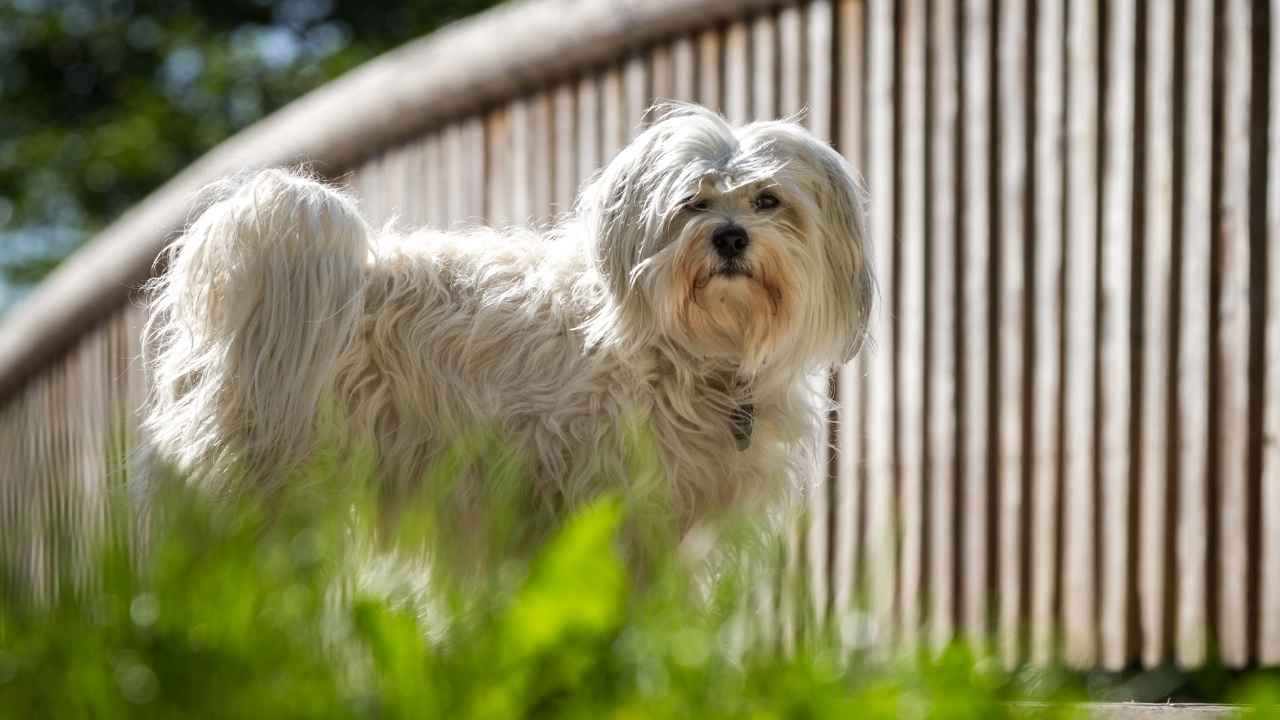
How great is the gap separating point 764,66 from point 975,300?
139 cm

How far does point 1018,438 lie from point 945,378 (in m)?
0.37

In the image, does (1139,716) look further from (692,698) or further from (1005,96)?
(1005,96)

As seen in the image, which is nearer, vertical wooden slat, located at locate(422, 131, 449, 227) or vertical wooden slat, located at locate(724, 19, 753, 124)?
vertical wooden slat, located at locate(724, 19, 753, 124)

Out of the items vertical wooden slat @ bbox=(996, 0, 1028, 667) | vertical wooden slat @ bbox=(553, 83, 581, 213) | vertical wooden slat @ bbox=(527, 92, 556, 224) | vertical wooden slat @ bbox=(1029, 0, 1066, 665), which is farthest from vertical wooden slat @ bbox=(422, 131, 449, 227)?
vertical wooden slat @ bbox=(1029, 0, 1066, 665)

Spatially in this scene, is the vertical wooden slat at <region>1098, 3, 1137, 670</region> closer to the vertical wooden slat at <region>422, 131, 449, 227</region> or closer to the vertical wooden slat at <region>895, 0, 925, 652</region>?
the vertical wooden slat at <region>895, 0, 925, 652</region>

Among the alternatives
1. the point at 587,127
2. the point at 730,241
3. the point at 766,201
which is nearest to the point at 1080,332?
the point at 766,201

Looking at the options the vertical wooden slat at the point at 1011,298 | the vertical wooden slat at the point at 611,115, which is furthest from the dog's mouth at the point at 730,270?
the vertical wooden slat at the point at 611,115

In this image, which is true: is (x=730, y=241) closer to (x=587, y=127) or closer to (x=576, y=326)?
(x=576, y=326)

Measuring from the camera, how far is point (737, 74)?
731 cm

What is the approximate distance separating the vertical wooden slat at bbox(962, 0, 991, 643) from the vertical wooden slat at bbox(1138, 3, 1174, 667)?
62 centimetres

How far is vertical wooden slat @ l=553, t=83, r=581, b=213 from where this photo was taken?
8062 millimetres

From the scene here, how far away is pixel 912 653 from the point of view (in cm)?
196

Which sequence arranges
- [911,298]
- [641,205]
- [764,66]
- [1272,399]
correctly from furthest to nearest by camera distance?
1. [764,66]
2. [911,298]
3. [1272,399]
4. [641,205]

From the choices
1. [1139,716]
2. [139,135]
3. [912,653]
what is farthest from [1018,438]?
[139,135]
